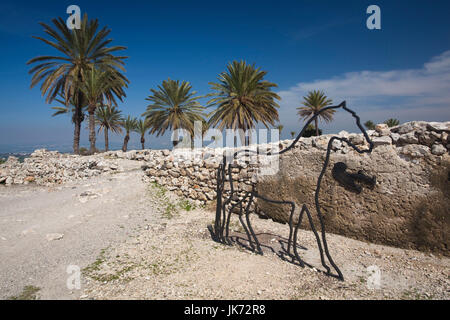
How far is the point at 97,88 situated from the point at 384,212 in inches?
739

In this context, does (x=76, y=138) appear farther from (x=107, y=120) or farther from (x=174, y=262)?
(x=174, y=262)

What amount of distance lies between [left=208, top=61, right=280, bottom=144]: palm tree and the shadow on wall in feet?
32.1

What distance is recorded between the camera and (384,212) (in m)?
4.29

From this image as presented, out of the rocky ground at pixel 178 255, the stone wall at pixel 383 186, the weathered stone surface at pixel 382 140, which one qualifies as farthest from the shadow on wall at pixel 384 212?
the weathered stone surface at pixel 382 140

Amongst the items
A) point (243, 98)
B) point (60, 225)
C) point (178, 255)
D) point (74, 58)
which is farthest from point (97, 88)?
point (178, 255)

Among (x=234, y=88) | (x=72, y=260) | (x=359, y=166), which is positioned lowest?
(x=72, y=260)

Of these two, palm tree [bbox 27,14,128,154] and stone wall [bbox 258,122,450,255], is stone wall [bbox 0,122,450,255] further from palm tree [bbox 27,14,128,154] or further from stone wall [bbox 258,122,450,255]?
palm tree [bbox 27,14,128,154]

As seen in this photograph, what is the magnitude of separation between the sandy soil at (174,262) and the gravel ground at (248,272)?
1 centimetres

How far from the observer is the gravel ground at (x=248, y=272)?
288 cm

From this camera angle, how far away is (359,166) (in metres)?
4.52
